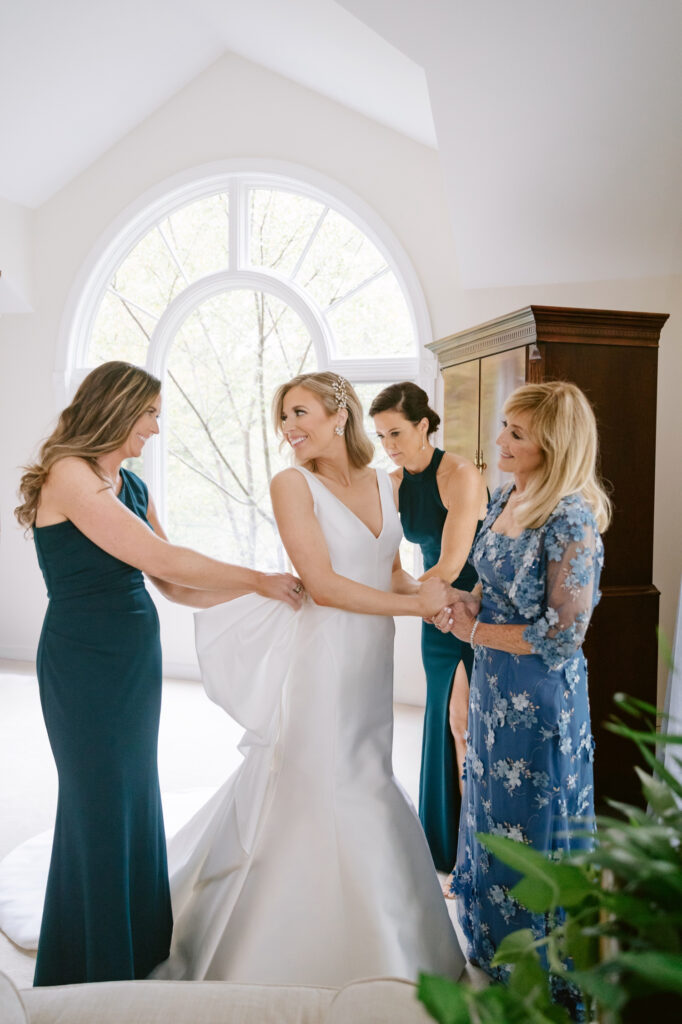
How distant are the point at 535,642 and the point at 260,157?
4.55m

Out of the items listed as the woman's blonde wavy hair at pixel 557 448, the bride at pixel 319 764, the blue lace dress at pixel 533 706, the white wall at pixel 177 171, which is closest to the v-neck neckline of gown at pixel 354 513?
the bride at pixel 319 764

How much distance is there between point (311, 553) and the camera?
2.12 m

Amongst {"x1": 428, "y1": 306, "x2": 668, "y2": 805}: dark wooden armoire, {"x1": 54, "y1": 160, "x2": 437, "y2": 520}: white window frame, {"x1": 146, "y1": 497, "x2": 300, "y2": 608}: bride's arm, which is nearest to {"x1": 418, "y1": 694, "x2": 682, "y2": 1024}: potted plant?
{"x1": 146, "y1": 497, "x2": 300, "y2": 608}: bride's arm

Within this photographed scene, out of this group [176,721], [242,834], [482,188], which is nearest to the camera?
[242,834]

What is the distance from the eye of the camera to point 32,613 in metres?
6.29

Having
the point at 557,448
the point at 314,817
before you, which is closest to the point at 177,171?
the point at 557,448

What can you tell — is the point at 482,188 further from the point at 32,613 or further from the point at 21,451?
the point at 32,613

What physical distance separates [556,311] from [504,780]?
190 cm

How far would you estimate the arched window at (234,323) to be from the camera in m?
5.47

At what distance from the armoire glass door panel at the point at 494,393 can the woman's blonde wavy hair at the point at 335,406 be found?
48.7 inches

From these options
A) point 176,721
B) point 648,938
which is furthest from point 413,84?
point 648,938

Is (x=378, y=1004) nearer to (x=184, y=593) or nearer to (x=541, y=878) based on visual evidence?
(x=541, y=878)

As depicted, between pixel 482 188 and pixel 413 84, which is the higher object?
pixel 413 84

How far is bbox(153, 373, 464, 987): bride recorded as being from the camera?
6.66 ft
